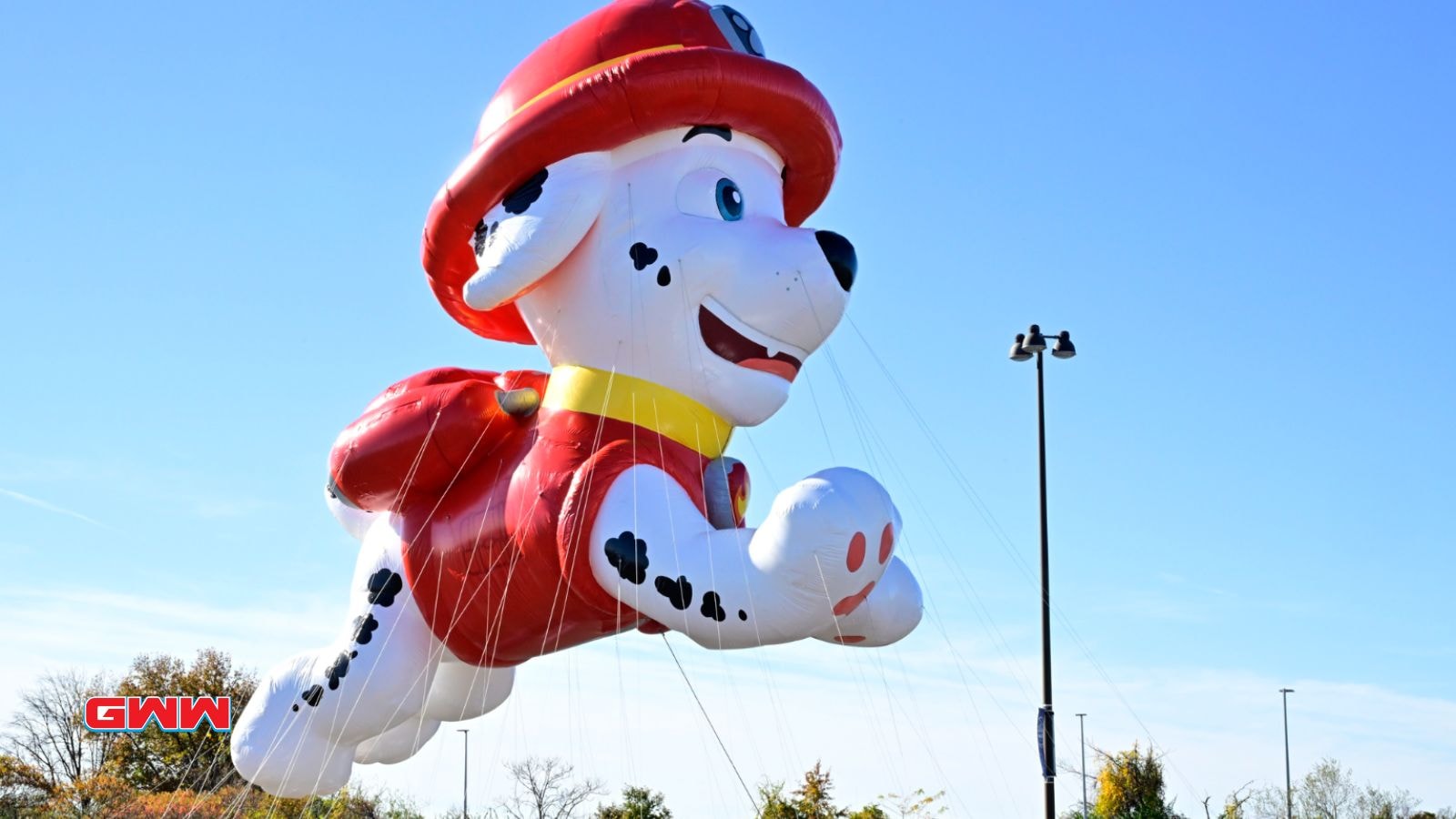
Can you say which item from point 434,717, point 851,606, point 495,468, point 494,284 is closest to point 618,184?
point 494,284

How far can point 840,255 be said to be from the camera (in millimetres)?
8797

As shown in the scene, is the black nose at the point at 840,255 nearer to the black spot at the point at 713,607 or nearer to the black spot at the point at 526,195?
the black spot at the point at 526,195

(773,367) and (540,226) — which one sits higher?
(540,226)

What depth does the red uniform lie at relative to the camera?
8.61m

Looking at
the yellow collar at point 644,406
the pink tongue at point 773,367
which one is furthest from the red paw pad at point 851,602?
the pink tongue at point 773,367

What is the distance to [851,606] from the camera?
816 cm

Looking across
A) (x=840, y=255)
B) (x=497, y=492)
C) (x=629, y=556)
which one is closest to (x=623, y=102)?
(x=840, y=255)

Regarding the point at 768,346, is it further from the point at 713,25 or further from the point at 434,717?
the point at 434,717

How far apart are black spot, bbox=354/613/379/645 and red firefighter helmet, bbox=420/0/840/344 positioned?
7.31ft

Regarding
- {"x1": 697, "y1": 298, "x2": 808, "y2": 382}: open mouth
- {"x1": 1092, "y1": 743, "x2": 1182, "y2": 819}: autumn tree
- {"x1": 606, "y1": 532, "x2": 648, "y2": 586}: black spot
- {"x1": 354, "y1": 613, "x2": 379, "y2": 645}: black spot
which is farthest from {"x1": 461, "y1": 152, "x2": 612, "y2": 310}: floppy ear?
{"x1": 1092, "y1": 743, "x2": 1182, "y2": 819}: autumn tree

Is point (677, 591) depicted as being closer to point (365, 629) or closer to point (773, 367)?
point (773, 367)

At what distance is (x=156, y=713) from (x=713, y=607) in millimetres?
24842

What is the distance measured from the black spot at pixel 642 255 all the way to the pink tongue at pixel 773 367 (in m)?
0.80

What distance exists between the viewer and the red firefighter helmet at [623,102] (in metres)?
8.80
